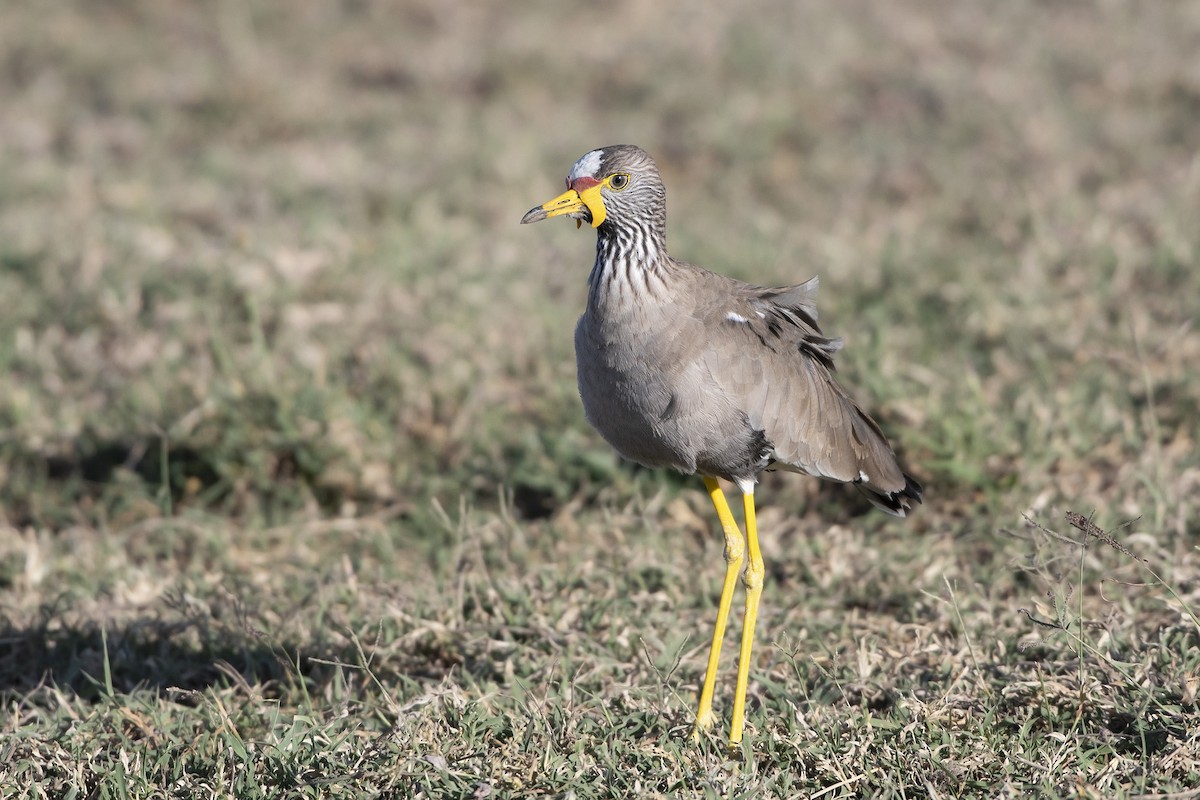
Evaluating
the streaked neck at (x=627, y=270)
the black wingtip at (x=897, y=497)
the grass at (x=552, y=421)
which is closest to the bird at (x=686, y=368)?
the streaked neck at (x=627, y=270)

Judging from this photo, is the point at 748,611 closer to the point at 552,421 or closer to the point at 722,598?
the point at 722,598

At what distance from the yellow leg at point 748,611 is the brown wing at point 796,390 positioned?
0.18 m

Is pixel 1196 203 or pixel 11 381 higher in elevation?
pixel 1196 203

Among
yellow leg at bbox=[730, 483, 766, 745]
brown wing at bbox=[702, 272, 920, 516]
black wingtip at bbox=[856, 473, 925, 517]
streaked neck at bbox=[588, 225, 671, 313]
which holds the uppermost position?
streaked neck at bbox=[588, 225, 671, 313]

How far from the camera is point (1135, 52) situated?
9156mm

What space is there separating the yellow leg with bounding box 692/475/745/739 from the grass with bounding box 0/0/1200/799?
96 millimetres

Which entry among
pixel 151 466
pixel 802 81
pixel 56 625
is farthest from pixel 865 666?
pixel 802 81

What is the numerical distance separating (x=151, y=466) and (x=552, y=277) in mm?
2312

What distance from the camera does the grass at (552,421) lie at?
142 inches

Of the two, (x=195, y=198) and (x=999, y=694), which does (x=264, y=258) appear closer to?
(x=195, y=198)

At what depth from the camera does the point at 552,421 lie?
18.3ft

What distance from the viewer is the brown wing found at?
3.73 m

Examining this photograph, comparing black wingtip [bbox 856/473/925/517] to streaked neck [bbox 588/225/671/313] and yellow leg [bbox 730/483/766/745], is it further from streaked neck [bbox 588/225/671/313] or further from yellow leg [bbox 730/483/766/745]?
streaked neck [bbox 588/225/671/313]

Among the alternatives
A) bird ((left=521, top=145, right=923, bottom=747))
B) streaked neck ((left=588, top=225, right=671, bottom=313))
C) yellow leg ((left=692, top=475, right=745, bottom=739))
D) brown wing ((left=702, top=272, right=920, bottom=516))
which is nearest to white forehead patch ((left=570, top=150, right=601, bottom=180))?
bird ((left=521, top=145, right=923, bottom=747))
